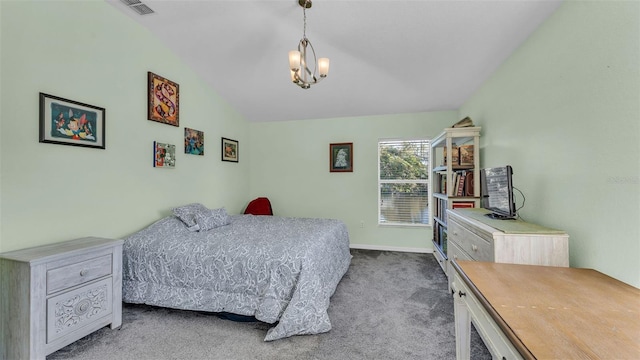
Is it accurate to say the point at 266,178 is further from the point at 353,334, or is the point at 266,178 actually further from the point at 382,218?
the point at 353,334

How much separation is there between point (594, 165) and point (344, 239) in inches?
95.5

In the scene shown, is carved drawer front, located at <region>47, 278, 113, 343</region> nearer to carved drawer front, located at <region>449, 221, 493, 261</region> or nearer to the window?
carved drawer front, located at <region>449, 221, 493, 261</region>

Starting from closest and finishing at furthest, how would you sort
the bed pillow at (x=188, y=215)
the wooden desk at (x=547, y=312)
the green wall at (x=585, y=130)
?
the wooden desk at (x=547, y=312) < the green wall at (x=585, y=130) < the bed pillow at (x=188, y=215)

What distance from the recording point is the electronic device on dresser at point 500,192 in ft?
6.46

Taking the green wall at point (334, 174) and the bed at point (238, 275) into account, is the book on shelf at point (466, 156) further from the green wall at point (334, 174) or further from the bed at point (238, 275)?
the bed at point (238, 275)

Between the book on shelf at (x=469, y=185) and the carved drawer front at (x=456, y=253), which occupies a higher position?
the book on shelf at (x=469, y=185)

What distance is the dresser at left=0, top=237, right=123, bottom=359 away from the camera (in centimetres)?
171

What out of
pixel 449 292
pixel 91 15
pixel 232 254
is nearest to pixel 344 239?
pixel 449 292

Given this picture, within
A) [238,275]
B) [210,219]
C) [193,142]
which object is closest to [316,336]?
[238,275]

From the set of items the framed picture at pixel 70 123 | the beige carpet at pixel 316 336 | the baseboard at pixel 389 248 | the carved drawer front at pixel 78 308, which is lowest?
the beige carpet at pixel 316 336

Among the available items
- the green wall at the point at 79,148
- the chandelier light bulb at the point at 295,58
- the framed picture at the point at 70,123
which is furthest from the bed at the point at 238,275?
the chandelier light bulb at the point at 295,58

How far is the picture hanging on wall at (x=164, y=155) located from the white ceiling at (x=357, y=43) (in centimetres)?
85

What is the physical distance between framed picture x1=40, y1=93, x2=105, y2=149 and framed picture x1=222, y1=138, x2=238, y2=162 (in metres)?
1.85

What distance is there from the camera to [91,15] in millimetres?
2400
